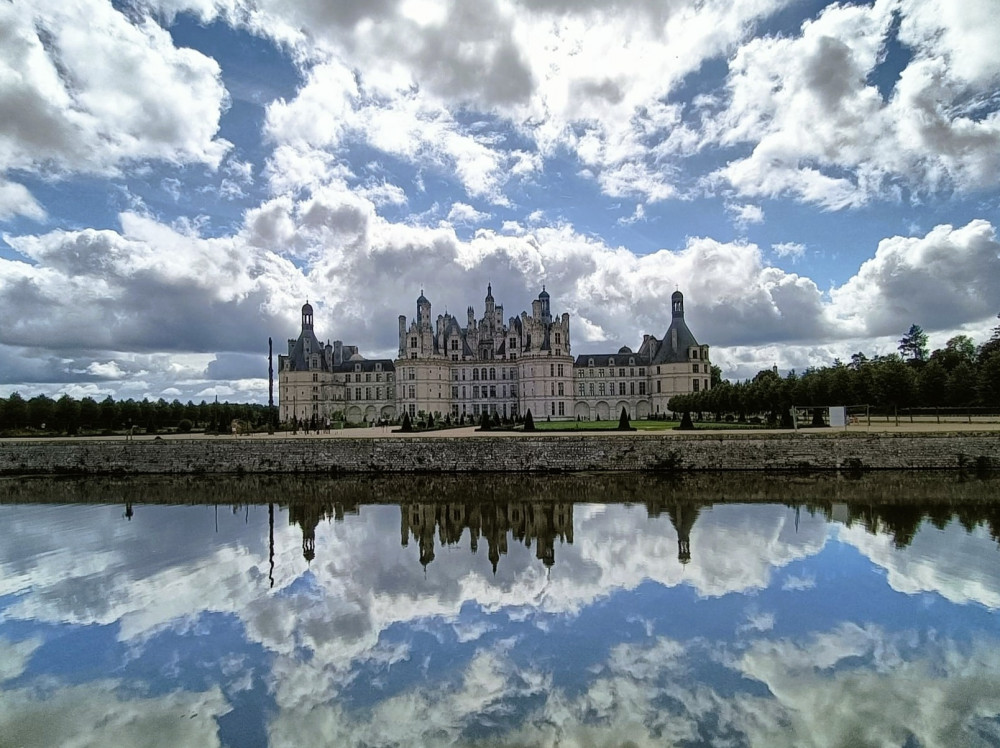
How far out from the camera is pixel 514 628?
31.2 feet

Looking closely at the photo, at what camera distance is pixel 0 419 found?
45.0 metres

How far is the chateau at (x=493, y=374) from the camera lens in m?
62.1

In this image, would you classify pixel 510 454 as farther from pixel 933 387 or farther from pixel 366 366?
pixel 366 366

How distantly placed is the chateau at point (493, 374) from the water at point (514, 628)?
4388 cm

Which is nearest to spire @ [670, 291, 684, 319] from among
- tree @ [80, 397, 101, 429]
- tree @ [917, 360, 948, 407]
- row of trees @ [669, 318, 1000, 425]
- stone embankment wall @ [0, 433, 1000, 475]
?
row of trees @ [669, 318, 1000, 425]

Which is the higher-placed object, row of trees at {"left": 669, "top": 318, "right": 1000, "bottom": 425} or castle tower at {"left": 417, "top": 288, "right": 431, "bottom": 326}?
castle tower at {"left": 417, "top": 288, "right": 431, "bottom": 326}

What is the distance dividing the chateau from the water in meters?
43.9

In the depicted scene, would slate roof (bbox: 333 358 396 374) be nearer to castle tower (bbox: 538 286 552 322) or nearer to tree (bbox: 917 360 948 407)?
castle tower (bbox: 538 286 552 322)

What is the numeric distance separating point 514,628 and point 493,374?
56.4 meters

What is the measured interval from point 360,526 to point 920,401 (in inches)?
1306

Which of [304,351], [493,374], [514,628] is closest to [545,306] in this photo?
[493,374]

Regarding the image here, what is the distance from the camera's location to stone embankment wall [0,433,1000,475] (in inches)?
1015

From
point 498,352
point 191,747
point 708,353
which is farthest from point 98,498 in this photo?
point 708,353

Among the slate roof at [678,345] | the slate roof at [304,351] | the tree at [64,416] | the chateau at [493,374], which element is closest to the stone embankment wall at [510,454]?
the tree at [64,416]
